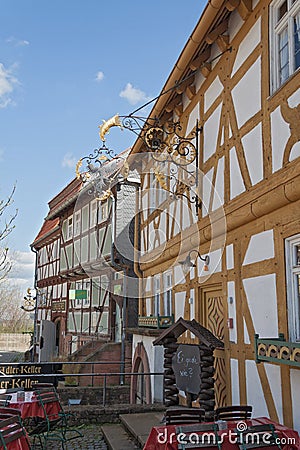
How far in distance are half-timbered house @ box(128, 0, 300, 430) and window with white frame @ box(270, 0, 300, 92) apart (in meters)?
0.01

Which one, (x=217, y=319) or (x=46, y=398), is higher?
(x=217, y=319)

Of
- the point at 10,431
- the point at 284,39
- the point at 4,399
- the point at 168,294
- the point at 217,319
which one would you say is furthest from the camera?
the point at 168,294

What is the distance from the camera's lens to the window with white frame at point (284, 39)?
5.18m

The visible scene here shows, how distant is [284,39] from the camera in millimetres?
5461

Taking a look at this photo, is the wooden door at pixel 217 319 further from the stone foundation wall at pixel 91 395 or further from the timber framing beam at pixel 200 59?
the stone foundation wall at pixel 91 395

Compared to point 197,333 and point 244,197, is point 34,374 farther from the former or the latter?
point 244,197

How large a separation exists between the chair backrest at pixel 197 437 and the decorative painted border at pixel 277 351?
2.94ft

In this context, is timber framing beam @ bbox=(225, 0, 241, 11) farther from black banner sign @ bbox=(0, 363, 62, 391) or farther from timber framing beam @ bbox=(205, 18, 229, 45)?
black banner sign @ bbox=(0, 363, 62, 391)

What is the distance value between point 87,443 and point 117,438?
0.59 metres

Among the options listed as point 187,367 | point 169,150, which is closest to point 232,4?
point 169,150

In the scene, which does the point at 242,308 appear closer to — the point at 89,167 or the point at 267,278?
the point at 267,278

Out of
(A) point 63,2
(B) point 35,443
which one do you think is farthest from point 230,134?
(B) point 35,443

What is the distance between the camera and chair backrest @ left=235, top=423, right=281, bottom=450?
170 inches

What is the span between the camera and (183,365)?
275 inches
